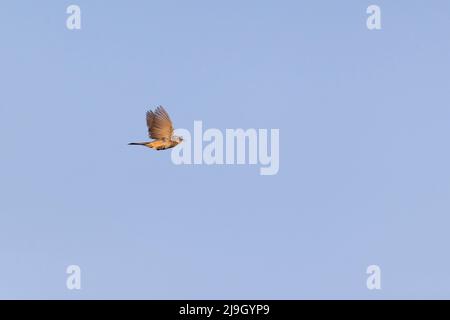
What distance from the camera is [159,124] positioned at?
8445 mm

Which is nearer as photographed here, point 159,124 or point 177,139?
point 159,124

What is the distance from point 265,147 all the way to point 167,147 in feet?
3.20

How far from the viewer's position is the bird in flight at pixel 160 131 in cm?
845

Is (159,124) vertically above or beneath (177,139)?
above

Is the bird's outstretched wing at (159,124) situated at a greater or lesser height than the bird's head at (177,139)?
greater

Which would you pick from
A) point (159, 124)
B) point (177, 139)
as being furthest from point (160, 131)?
point (177, 139)

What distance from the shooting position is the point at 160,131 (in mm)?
8461

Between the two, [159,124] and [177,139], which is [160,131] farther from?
[177,139]

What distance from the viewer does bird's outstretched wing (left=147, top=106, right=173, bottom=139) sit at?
8.45 metres

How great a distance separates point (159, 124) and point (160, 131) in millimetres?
70

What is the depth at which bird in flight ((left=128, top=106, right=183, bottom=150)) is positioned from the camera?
845 cm

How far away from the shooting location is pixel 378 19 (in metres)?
8.79

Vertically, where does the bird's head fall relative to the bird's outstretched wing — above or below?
below
